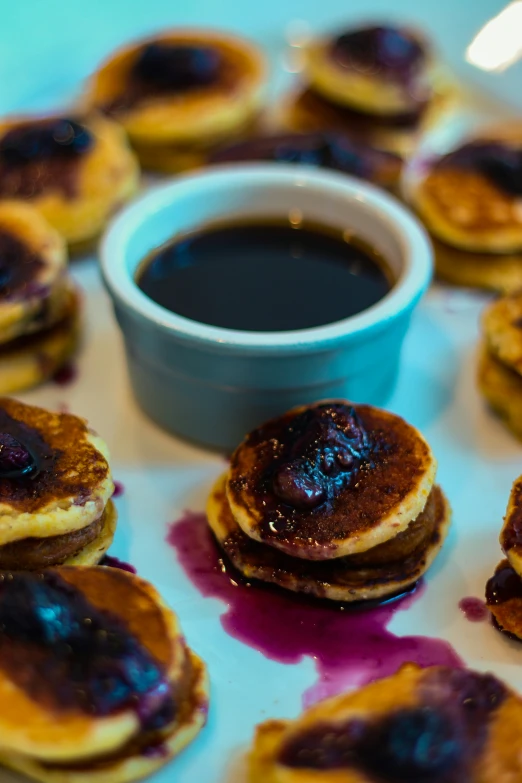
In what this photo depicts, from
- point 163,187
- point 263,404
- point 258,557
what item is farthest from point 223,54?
point 258,557

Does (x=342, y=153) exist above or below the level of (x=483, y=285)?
above

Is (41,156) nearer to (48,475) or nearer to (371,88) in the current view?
(371,88)

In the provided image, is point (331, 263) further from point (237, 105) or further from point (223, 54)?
point (223, 54)

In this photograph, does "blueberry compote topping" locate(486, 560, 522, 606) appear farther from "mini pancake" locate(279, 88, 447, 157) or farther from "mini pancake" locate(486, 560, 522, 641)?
"mini pancake" locate(279, 88, 447, 157)

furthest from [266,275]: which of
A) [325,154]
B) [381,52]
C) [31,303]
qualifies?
[381,52]

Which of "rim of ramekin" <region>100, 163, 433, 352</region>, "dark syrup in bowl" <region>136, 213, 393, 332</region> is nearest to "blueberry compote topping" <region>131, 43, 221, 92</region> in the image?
"rim of ramekin" <region>100, 163, 433, 352</region>

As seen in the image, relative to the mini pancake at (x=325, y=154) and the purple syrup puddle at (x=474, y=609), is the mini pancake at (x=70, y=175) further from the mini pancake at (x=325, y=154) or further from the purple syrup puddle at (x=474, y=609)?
the purple syrup puddle at (x=474, y=609)

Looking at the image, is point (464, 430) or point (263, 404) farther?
point (464, 430)
